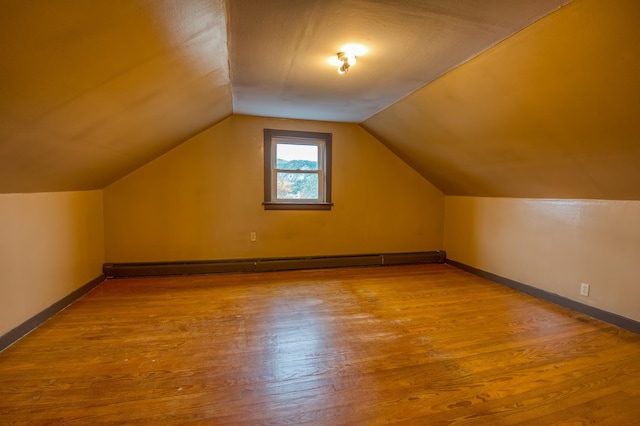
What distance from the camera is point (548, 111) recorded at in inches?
87.7

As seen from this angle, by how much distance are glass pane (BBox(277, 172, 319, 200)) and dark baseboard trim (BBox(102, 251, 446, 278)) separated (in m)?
0.87

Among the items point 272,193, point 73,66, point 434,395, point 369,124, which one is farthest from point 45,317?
point 369,124

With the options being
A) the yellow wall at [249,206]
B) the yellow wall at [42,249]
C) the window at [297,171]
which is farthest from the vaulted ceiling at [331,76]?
the window at [297,171]

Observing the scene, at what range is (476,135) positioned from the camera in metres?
2.99

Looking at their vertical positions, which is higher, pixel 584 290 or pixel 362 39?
pixel 362 39

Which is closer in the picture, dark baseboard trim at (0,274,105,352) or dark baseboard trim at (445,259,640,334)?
dark baseboard trim at (0,274,105,352)

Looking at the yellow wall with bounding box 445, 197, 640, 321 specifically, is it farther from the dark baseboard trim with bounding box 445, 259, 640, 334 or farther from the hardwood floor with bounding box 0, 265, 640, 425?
the hardwood floor with bounding box 0, 265, 640, 425

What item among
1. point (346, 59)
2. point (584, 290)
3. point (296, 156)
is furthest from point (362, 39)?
point (584, 290)

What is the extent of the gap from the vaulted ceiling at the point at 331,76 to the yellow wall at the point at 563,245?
215mm

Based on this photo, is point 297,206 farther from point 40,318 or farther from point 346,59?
point 40,318

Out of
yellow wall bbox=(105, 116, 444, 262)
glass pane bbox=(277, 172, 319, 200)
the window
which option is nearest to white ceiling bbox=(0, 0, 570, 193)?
yellow wall bbox=(105, 116, 444, 262)

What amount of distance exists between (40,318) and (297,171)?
305 cm

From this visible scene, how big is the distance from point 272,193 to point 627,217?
3638mm

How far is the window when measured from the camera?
4.20 metres
